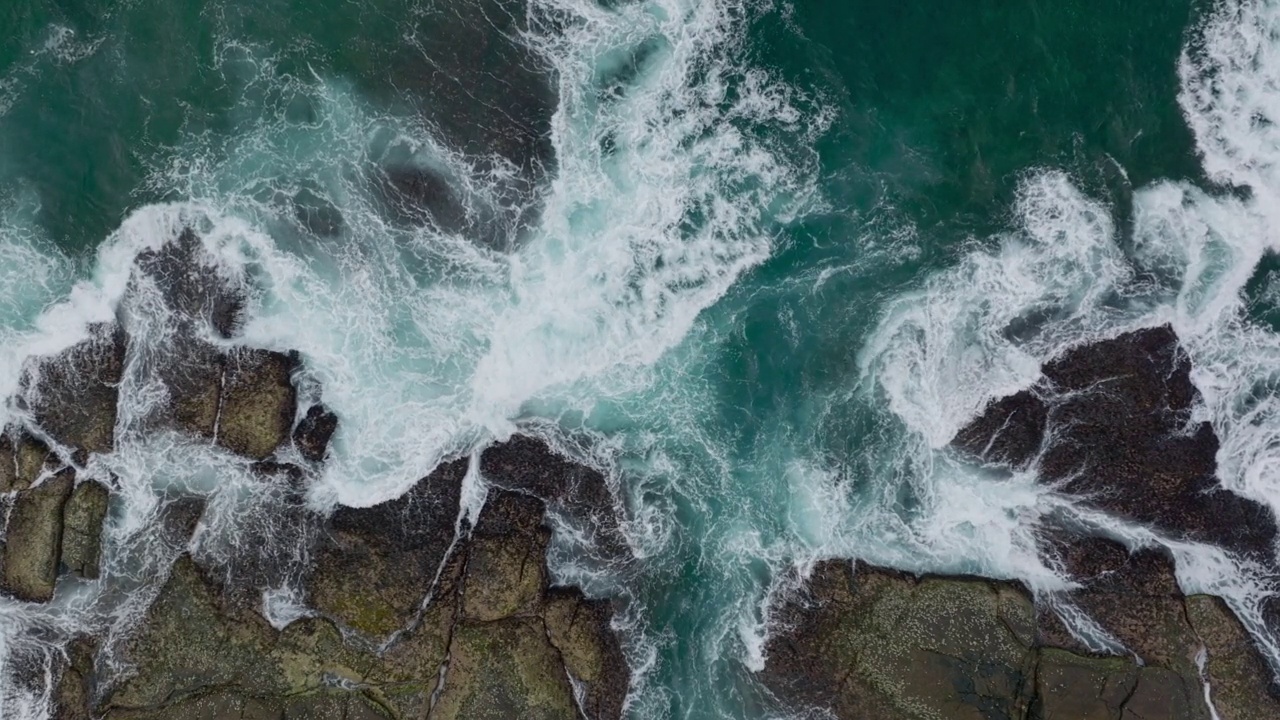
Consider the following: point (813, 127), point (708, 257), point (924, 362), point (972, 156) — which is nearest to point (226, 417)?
point (708, 257)

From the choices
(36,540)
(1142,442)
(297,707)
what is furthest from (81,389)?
(1142,442)

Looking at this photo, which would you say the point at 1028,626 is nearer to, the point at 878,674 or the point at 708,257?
the point at 878,674

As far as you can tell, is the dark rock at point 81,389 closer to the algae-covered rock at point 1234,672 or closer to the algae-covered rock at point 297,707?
the algae-covered rock at point 297,707

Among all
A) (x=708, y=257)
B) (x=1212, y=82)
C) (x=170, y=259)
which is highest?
(x=1212, y=82)

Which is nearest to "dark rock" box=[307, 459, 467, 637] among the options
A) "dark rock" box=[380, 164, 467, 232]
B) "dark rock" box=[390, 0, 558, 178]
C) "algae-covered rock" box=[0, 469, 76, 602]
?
"algae-covered rock" box=[0, 469, 76, 602]

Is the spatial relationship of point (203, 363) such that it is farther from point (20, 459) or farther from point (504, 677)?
point (504, 677)

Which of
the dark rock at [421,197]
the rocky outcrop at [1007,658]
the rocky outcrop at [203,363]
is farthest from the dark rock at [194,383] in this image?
the rocky outcrop at [1007,658]
